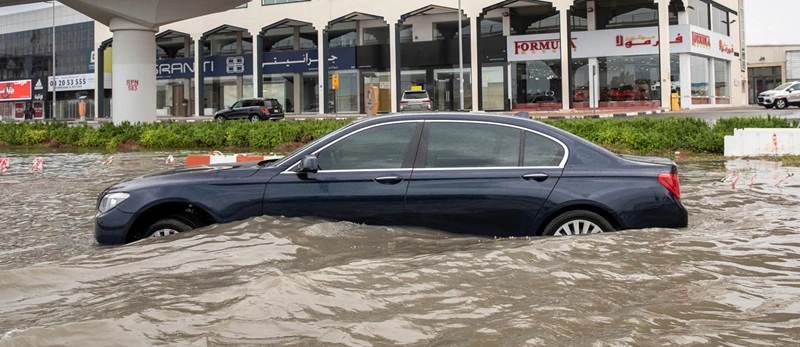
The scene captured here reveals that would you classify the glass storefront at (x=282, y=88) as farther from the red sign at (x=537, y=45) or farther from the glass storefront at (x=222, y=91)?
the red sign at (x=537, y=45)

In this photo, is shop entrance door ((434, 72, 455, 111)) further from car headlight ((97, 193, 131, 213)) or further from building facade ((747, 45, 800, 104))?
car headlight ((97, 193, 131, 213))

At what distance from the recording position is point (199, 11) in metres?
31.7

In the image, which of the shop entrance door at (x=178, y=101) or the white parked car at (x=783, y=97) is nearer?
the white parked car at (x=783, y=97)

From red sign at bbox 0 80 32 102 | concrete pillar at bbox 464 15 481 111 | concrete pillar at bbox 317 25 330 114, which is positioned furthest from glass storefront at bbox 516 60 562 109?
red sign at bbox 0 80 32 102

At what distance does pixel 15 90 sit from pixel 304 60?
129 ft

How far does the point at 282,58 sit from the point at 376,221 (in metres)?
49.5

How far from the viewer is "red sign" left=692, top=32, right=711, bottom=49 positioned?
45.2 meters

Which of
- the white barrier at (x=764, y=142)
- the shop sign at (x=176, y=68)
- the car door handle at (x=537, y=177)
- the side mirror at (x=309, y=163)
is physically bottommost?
the car door handle at (x=537, y=177)

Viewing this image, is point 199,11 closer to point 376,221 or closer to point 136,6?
point 136,6

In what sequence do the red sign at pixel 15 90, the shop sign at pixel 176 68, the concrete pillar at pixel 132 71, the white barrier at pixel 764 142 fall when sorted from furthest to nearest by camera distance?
the red sign at pixel 15 90 < the shop sign at pixel 176 68 < the concrete pillar at pixel 132 71 < the white barrier at pixel 764 142

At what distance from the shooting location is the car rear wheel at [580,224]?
6520 mm

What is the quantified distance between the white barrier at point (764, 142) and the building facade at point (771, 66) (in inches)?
2494

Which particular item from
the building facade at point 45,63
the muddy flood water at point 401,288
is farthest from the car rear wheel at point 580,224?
the building facade at point 45,63

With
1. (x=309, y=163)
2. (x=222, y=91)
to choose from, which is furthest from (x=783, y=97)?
(x=309, y=163)
